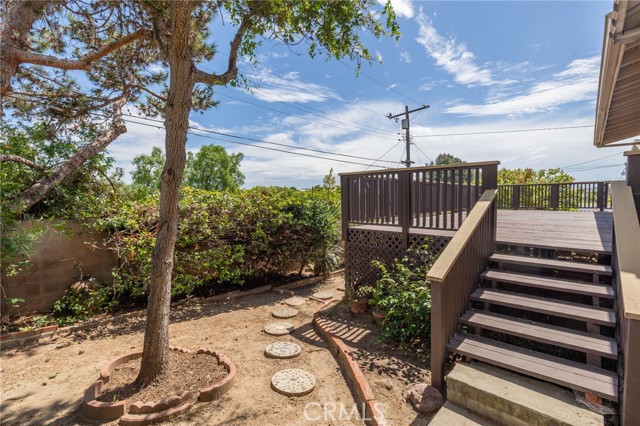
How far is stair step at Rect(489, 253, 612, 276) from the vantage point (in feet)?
10.1

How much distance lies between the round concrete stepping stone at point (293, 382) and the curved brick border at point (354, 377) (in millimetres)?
397

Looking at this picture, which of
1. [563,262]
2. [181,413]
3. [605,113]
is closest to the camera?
[181,413]

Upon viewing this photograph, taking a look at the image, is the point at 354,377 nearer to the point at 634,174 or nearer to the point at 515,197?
the point at 634,174

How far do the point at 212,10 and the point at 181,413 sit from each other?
18.2 ft

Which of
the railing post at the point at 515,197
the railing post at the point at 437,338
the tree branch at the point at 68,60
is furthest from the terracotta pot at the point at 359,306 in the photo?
the railing post at the point at 515,197

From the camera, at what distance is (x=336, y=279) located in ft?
24.3

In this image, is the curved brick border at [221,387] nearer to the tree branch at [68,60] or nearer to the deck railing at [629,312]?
the deck railing at [629,312]

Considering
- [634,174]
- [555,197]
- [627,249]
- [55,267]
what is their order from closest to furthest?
[627,249], [634,174], [55,267], [555,197]

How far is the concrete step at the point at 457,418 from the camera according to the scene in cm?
221

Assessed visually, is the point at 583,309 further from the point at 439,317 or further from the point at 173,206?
the point at 173,206

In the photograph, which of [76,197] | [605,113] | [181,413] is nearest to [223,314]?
[181,413]

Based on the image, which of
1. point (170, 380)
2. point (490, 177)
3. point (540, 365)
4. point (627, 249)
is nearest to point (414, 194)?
point (490, 177)

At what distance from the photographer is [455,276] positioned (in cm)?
290

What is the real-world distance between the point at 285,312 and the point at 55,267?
385 cm
